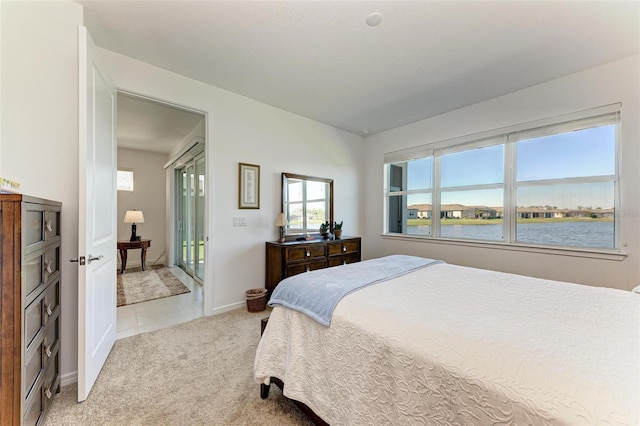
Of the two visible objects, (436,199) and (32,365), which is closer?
(32,365)

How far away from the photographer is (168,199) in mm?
5637

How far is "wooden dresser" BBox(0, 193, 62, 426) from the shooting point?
1.06 metres

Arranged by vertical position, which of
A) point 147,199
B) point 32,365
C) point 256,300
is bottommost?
point 256,300

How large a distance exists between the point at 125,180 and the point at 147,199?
1.81 ft

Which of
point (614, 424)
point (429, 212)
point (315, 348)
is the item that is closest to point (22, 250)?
point (315, 348)

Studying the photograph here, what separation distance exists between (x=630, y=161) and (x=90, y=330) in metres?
4.54

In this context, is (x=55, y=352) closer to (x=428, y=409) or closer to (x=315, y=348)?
(x=315, y=348)

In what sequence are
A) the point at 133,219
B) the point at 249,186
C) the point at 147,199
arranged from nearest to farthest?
the point at 249,186 → the point at 133,219 → the point at 147,199

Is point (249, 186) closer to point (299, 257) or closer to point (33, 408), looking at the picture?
point (299, 257)

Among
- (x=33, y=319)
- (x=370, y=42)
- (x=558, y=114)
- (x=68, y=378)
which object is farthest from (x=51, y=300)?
(x=558, y=114)

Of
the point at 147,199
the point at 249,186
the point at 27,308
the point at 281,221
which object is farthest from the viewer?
the point at 147,199

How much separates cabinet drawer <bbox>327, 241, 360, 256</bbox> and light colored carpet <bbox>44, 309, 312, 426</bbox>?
1.61 meters

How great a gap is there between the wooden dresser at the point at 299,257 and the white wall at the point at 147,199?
12.5 ft

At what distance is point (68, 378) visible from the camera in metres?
1.79
